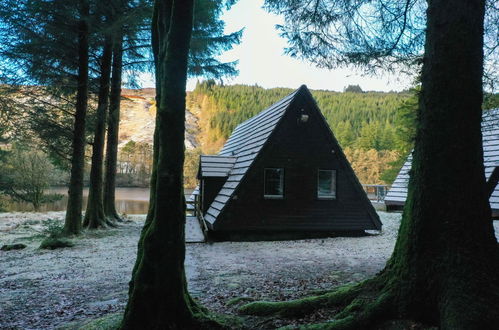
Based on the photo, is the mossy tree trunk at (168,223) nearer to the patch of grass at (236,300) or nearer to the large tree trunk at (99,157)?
the patch of grass at (236,300)

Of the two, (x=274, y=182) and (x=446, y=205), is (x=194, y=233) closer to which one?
(x=274, y=182)

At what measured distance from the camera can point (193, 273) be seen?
691cm

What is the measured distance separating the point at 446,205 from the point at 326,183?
1041 centimetres

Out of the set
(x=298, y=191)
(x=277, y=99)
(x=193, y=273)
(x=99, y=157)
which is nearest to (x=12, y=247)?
(x=99, y=157)

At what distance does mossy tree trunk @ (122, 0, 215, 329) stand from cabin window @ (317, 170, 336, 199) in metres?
10.1

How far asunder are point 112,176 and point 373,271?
13.2 meters

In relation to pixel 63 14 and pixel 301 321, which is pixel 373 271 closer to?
pixel 301 321

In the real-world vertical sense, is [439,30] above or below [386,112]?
below

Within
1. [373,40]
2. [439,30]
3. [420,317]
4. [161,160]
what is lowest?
[420,317]

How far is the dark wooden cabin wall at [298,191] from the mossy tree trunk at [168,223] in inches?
332

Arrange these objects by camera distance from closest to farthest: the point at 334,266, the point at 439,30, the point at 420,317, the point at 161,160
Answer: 1. the point at 420,317
2. the point at 439,30
3. the point at 161,160
4. the point at 334,266

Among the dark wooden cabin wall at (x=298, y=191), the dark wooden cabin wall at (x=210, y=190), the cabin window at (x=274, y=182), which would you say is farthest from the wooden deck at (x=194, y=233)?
the cabin window at (x=274, y=182)

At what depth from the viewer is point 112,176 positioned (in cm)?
1620

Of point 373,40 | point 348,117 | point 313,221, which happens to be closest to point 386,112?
point 348,117
